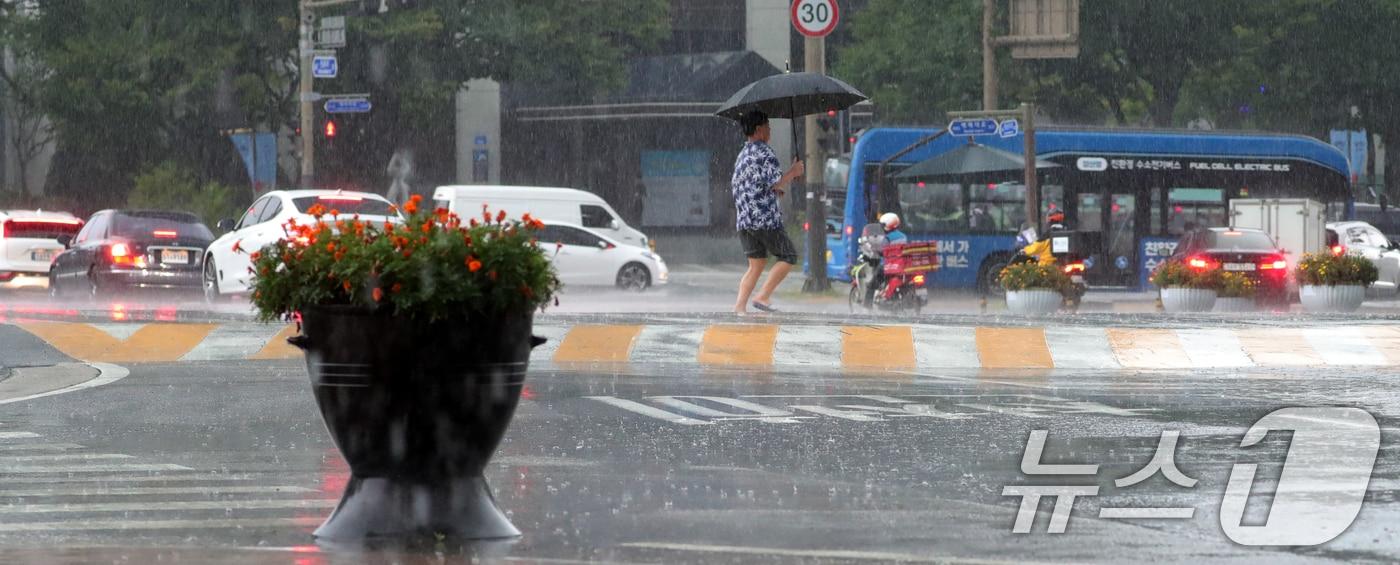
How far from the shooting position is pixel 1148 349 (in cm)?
1562

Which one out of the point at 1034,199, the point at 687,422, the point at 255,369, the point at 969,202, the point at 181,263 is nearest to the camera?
the point at 687,422

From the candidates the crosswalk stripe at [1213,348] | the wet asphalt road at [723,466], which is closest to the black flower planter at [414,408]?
the wet asphalt road at [723,466]

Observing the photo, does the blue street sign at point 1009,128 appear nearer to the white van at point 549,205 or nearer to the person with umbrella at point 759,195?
the white van at point 549,205

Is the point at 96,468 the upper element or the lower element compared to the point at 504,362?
lower

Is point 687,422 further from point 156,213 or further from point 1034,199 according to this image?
point 1034,199

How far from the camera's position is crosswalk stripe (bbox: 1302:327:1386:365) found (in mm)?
15430

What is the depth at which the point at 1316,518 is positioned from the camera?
7570 mm

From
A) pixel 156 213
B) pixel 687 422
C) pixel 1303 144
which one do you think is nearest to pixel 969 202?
pixel 1303 144

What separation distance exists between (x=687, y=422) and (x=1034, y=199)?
20916 mm

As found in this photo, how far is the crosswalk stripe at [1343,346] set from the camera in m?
15.4

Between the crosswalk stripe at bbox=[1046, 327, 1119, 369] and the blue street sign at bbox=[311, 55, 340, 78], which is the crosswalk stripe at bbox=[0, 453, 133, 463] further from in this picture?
the blue street sign at bbox=[311, 55, 340, 78]

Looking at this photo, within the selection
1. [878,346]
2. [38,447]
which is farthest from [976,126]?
[38,447]

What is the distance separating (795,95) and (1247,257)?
11754 mm

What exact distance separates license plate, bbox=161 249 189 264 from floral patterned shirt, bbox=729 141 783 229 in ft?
39.5
